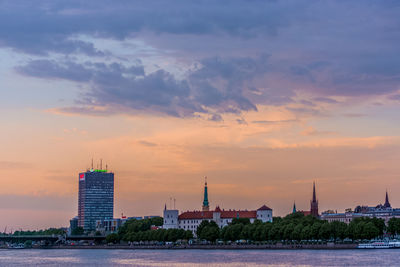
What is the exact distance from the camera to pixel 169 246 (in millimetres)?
179875

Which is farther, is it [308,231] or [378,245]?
[308,231]

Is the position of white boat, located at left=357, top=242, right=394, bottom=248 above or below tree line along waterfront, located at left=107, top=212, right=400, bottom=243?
below

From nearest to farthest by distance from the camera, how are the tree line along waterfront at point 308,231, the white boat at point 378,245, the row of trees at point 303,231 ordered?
the white boat at point 378,245 < the row of trees at point 303,231 < the tree line along waterfront at point 308,231

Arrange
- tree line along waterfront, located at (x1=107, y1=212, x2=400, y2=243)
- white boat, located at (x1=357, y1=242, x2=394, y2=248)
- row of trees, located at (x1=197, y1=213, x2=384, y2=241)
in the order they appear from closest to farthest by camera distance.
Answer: white boat, located at (x1=357, y1=242, x2=394, y2=248) < row of trees, located at (x1=197, y1=213, x2=384, y2=241) < tree line along waterfront, located at (x1=107, y1=212, x2=400, y2=243)

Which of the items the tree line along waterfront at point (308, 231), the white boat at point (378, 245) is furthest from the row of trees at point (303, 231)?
the white boat at point (378, 245)

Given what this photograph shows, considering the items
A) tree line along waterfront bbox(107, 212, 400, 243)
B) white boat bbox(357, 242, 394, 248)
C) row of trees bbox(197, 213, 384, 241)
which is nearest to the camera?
white boat bbox(357, 242, 394, 248)

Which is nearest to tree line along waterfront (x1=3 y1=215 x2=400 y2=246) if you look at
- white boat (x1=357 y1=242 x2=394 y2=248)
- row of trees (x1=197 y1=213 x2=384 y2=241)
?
row of trees (x1=197 y1=213 x2=384 y2=241)

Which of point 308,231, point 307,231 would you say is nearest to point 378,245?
point 308,231

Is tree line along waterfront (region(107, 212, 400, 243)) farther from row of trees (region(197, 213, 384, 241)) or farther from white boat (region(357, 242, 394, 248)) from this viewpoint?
white boat (region(357, 242, 394, 248))

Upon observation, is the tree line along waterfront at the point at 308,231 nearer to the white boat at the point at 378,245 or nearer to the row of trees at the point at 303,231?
the row of trees at the point at 303,231

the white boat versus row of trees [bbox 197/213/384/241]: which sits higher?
row of trees [bbox 197/213/384/241]

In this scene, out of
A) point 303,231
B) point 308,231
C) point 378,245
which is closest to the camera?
point 378,245

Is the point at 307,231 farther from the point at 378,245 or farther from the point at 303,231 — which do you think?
the point at 378,245

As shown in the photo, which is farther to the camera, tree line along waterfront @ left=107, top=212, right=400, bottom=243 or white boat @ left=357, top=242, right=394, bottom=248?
tree line along waterfront @ left=107, top=212, right=400, bottom=243
